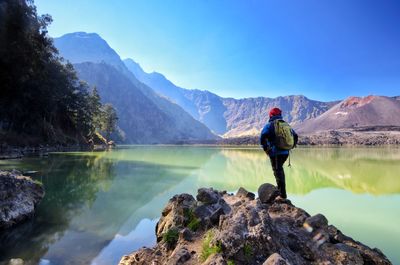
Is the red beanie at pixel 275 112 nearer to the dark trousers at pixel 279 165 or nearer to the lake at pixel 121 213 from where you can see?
the dark trousers at pixel 279 165

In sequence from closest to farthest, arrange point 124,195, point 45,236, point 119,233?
point 45,236 < point 119,233 < point 124,195

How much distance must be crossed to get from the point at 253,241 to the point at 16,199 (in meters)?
10.3

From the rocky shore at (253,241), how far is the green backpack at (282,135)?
5.25ft

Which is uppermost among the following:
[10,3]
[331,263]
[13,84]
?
[10,3]

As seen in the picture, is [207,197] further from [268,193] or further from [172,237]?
[172,237]

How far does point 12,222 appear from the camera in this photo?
1098 centimetres

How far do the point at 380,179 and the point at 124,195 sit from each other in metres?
20.9

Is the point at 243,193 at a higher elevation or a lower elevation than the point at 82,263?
higher

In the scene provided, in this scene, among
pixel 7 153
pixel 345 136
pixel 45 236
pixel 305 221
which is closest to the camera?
pixel 305 221

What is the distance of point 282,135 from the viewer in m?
8.63

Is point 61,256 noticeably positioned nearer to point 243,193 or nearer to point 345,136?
point 243,193

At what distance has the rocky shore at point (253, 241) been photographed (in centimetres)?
504

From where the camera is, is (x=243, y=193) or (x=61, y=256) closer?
(x=61, y=256)

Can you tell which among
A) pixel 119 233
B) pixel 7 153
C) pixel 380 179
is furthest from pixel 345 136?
pixel 119 233
